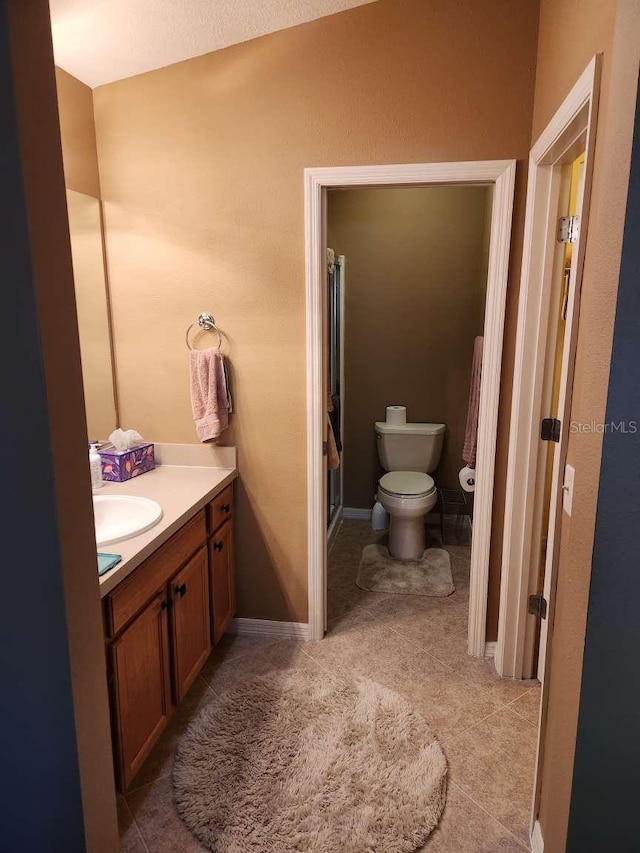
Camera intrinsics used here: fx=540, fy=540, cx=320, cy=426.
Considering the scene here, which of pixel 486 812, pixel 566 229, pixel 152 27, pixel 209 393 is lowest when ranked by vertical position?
pixel 486 812

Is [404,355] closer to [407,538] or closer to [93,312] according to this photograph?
[407,538]

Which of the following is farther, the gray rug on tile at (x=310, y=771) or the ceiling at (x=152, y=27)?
the ceiling at (x=152, y=27)

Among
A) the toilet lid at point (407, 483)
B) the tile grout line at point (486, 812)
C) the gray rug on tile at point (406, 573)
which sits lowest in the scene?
the tile grout line at point (486, 812)

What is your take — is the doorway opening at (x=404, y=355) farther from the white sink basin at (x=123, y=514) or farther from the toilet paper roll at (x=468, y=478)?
the white sink basin at (x=123, y=514)

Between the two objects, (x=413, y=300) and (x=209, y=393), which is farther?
(x=413, y=300)

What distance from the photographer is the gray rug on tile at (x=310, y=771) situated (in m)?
1.59

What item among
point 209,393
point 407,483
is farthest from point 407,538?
point 209,393

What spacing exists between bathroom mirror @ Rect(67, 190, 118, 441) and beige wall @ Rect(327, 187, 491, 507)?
1.89 m

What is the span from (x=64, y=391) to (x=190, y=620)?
4.32ft

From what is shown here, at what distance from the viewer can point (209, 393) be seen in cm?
232

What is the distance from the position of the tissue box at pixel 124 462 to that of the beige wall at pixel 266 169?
5.9 inches

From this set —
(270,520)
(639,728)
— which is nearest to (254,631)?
(270,520)

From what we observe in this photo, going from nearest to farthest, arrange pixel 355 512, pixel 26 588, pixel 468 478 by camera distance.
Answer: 1. pixel 26 588
2. pixel 468 478
3. pixel 355 512

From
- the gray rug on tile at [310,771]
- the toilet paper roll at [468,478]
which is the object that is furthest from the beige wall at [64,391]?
the toilet paper roll at [468,478]
